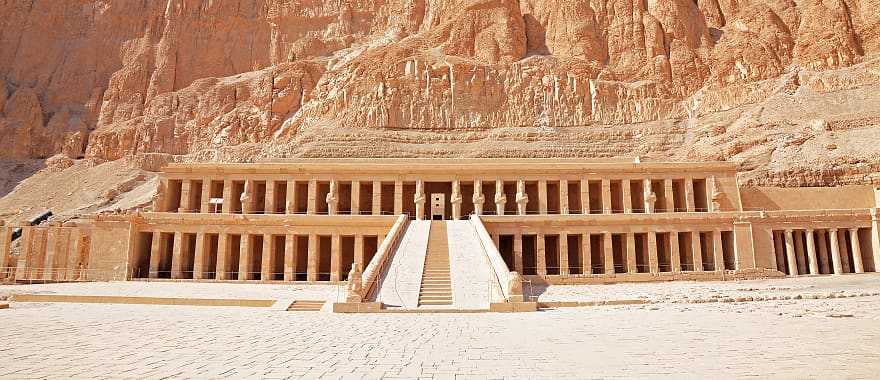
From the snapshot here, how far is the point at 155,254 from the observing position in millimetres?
32656

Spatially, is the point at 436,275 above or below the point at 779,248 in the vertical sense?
below

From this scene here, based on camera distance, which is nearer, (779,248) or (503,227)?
(503,227)

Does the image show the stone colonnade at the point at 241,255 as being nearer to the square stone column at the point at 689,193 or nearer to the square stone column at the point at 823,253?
the square stone column at the point at 689,193

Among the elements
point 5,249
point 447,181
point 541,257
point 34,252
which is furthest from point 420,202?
point 5,249

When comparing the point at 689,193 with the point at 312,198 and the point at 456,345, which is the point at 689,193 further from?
the point at 456,345

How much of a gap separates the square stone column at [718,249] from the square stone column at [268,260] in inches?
1003

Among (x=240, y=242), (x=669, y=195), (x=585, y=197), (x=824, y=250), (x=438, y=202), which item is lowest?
(x=824, y=250)

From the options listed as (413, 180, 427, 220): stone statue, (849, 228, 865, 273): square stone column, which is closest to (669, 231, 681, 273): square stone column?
(849, 228, 865, 273): square stone column

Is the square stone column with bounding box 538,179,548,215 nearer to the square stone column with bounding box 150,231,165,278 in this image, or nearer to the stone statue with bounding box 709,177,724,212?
the stone statue with bounding box 709,177,724,212

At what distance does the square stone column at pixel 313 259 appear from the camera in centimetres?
3138

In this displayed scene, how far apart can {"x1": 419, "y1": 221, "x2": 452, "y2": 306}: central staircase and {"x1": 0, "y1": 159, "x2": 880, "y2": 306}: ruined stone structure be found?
1053 millimetres

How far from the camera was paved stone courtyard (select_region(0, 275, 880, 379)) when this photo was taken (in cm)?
746

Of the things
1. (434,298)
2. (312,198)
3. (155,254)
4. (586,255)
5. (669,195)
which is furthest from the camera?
(312,198)

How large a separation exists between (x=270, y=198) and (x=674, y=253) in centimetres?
2476
